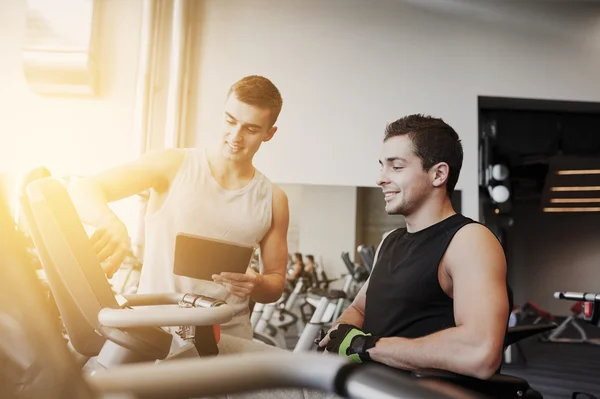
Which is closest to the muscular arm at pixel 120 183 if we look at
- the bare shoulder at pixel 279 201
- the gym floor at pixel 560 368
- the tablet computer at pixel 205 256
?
the tablet computer at pixel 205 256

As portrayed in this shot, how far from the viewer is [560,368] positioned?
16.5ft

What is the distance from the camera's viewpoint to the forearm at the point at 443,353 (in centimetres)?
117

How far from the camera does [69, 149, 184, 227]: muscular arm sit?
128 centimetres

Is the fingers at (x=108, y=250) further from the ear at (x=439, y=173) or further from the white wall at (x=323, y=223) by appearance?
the white wall at (x=323, y=223)

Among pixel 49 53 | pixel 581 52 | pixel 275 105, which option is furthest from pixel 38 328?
pixel 581 52

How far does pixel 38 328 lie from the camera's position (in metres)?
0.32

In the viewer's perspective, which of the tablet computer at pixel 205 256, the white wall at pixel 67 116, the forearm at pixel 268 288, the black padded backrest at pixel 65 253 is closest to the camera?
the black padded backrest at pixel 65 253

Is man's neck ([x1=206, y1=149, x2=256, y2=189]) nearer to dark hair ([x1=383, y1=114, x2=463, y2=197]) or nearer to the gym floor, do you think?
dark hair ([x1=383, y1=114, x2=463, y2=197])

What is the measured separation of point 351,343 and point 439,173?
1.97 ft

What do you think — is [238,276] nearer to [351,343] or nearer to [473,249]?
[351,343]

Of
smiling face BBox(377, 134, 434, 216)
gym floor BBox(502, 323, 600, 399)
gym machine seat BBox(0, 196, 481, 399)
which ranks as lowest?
gym floor BBox(502, 323, 600, 399)

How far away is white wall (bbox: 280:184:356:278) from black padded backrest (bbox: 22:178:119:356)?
10.9 ft

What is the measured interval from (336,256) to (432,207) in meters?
2.70

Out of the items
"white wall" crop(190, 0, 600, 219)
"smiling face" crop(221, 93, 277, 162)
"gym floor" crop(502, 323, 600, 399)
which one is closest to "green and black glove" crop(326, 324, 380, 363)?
"smiling face" crop(221, 93, 277, 162)
